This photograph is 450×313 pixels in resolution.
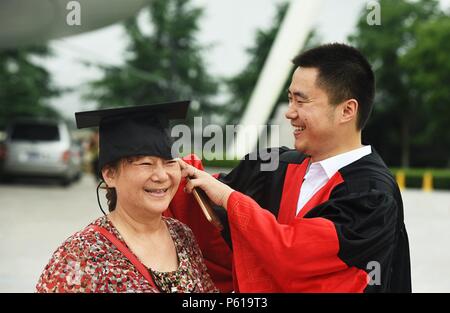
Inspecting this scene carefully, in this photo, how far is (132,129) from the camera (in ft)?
7.59

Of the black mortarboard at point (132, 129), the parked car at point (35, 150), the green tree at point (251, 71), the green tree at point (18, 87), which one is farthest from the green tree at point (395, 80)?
the black mortarboard at point (132, 129)

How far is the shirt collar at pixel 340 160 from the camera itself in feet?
7.83

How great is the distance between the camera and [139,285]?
2.11 meters

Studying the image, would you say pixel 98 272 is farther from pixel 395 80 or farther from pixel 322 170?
pixel 395 80

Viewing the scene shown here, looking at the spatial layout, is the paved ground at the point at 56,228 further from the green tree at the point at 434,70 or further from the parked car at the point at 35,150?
the green tree at the point at 434,70

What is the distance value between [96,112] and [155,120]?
0.22 metres

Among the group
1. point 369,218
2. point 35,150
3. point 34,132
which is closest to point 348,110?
point 369,218

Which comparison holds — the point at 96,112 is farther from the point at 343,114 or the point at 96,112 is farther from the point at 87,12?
the point at 87,12

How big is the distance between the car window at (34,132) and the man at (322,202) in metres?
13.1

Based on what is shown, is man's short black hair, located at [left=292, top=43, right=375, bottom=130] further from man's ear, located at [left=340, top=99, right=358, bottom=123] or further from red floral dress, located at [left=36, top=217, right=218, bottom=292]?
red floral dress, located at [left=36, top=217, right=218, bottom=292]

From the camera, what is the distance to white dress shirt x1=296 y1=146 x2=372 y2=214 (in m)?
2.39

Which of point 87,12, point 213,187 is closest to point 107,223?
point 213,187

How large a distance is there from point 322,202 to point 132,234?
0.67 meters

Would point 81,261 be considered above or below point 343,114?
below
